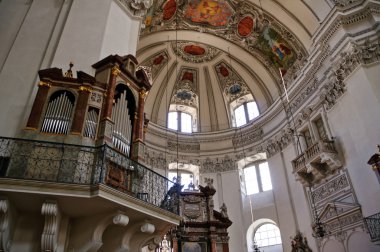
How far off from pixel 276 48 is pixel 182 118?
709 centimetres

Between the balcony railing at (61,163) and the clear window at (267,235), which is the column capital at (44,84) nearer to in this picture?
the balcony railing at (61,163)

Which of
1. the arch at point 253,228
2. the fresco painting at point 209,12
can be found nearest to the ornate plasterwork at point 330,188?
the arch at point 253,228

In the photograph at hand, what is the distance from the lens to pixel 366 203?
32.1ft

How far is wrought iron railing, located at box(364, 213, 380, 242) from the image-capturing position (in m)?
8.75

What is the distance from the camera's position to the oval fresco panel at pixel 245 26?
16594mm

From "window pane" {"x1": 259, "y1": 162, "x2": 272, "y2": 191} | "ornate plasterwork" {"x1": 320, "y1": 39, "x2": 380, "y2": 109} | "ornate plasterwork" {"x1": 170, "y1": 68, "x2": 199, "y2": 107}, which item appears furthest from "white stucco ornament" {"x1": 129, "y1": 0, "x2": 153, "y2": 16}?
"window pane" {"x1": 259, "y1": 162, "x2": 272, "y2": 191}

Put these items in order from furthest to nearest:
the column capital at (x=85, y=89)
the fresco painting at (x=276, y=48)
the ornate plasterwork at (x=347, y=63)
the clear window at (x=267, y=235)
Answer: the fresco painting at (x=276, y=48) < the clear window at (x=267, y=235) < the ornate plasterwork at (x=347, y=63) < the column capital at (x=85, y=89)

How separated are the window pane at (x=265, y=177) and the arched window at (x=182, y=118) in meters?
4.72

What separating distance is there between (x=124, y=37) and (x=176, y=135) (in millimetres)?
9786

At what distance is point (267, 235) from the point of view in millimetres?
15500

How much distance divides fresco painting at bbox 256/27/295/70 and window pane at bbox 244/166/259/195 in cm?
598

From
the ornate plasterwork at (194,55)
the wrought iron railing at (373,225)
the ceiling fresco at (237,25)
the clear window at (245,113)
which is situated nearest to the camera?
the wrought iron railing at (373,225)

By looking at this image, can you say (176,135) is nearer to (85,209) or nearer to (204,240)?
(204,240)

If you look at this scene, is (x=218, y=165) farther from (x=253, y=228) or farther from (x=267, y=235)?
(x=267, y=235)
